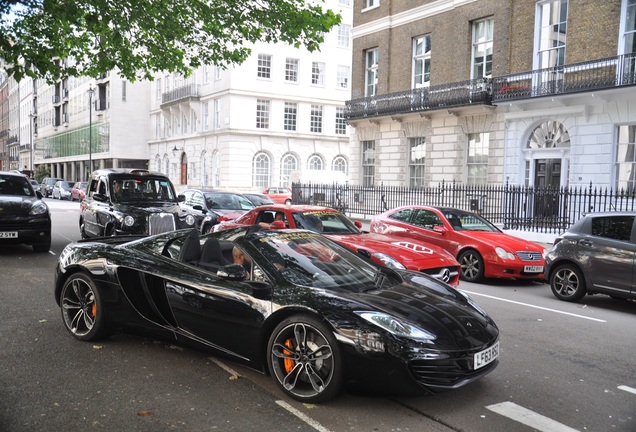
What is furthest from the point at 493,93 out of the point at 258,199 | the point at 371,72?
the point at 258,199

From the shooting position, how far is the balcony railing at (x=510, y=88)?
18.1 meters

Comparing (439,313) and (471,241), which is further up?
(439,313)

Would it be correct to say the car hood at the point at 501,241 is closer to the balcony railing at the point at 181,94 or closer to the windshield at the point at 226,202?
the windshield at the point at 226,202

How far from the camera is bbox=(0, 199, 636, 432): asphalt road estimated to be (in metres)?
3.97

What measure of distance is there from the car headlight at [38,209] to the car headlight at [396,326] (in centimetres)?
1016

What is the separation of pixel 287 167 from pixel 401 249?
36922 millimetres

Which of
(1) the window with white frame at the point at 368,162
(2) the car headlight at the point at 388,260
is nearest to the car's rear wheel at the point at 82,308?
(2) the car headlight at the point at 388,260

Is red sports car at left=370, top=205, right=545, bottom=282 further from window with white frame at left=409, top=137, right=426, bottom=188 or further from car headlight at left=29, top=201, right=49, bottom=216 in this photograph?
window with white frame at left=409, top=137, right=426, bottom=188

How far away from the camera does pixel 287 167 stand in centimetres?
4538

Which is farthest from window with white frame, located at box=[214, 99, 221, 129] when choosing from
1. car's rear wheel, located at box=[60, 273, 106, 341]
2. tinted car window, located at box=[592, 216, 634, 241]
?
car's rear wheel, located at box=[60, 273, 106, 341]

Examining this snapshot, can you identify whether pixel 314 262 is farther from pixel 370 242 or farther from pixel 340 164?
pixel 340 164

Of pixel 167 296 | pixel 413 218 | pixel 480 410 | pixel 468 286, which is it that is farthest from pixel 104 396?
pixel 413 218

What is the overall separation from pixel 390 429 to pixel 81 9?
13.0 m

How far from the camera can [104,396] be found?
4371mm
